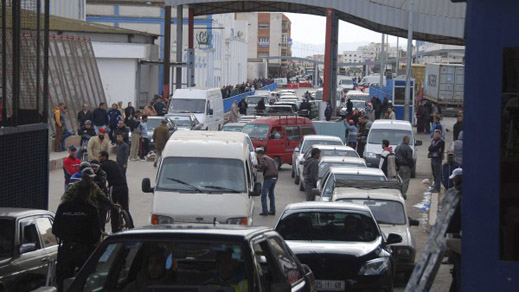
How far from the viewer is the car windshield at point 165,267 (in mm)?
7887

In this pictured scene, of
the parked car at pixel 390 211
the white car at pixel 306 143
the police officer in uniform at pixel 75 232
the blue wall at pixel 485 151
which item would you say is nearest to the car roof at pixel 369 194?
the parked car at pixel 390 211

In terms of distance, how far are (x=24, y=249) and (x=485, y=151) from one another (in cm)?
618

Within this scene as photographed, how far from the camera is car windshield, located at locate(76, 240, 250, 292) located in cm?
789

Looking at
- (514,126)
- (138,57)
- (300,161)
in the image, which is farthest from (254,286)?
(138,57)

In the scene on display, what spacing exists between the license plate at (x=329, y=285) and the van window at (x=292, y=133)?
2250 centimetres

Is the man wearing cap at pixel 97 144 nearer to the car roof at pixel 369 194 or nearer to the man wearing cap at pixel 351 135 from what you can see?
the car roof at pixel 369 194

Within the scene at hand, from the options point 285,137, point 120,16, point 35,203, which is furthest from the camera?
point 120,16

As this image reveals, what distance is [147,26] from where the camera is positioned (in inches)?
3194

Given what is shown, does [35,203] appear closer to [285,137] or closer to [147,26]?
[285,137]

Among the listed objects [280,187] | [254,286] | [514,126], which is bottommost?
[280,187]

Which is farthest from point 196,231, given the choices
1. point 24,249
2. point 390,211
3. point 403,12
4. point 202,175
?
point 403,12

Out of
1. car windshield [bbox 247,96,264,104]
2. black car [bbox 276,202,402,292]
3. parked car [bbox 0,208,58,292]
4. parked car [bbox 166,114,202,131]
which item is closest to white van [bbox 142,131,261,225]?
black car [bbox 276,202,402,292]

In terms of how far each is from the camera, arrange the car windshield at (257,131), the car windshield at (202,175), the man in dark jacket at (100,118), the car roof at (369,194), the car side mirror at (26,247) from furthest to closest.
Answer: the man in dark jacket at (100,118) → the car windshield at (257,131) → the car windshield at (202,175) → the car roof at (369,194) → the car side mirror at (26,247)

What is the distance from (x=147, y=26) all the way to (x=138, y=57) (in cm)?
2361
